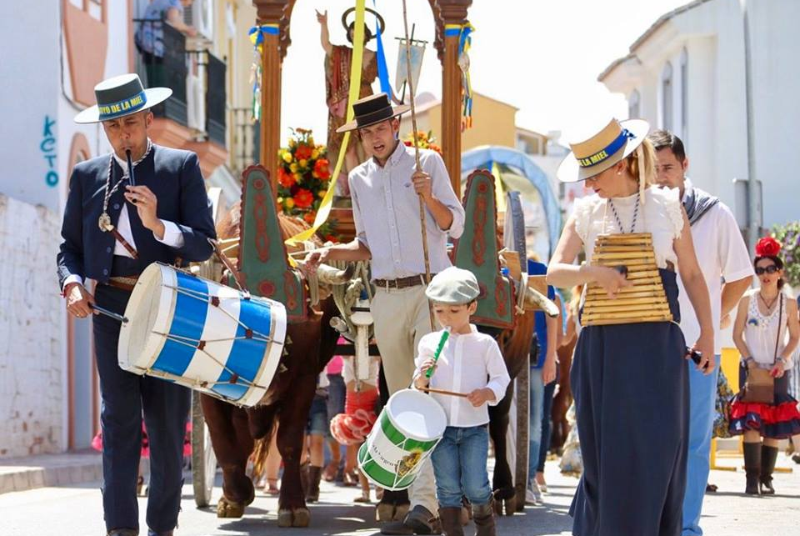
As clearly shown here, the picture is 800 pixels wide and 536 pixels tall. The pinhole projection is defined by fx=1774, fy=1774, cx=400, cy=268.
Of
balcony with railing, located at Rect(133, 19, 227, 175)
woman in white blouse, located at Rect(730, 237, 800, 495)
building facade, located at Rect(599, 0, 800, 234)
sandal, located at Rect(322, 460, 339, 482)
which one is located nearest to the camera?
woman in white blouse, located at Rect(730, 237, 800, 495)

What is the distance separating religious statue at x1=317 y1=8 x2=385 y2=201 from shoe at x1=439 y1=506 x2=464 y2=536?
374cm

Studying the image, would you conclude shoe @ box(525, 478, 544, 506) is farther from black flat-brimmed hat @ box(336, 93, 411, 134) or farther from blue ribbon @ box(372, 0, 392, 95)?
black flat-brimmed hat @ box(336, 93, 411, 134)

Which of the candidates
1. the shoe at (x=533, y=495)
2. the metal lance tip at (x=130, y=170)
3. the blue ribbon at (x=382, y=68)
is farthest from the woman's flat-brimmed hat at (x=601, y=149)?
the shoe at (x=533, y=495)

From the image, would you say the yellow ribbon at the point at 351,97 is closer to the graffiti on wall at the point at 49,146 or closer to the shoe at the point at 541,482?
the shoe at the point at 541,482

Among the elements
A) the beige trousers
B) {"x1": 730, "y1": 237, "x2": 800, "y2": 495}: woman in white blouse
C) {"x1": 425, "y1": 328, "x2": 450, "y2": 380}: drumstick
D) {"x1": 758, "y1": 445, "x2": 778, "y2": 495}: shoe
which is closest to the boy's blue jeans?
{"x1": 425, "y1": 328, "x2": 450, "y2": 380}: drumstick

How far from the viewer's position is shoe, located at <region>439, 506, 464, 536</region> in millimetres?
8742

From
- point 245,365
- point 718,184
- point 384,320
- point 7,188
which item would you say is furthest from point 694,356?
point 718,184

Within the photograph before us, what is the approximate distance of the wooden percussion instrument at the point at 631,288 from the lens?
7.18 m

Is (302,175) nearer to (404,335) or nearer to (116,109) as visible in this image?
(404,335)

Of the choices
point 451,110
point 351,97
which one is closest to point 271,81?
point 351,97

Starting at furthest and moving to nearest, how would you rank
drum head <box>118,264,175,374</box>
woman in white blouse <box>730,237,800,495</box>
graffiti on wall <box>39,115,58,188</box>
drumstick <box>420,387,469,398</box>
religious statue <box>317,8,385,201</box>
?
graffiti on wall <box>39,115,58,188</box>, woman in white blouse <box>730,237,800,495</box>, religious statue <box>317,8,385,201</box>, drumstick <box>420,387,469,398</box>, drum head <box>118,264,175,374</box>

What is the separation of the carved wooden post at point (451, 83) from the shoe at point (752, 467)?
400 centimetres

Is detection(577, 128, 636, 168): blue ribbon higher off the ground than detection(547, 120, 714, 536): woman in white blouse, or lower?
higher

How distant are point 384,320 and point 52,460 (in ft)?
30.6
